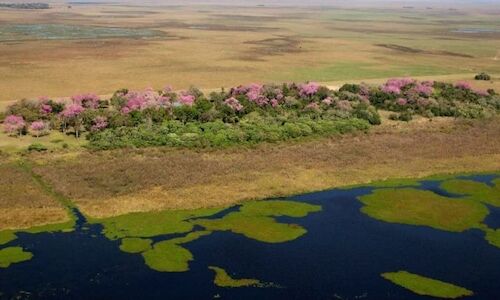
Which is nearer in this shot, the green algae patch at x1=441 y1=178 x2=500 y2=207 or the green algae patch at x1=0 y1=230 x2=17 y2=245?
the green algae patch at x1=0 y1=230 x2=17 y2=245

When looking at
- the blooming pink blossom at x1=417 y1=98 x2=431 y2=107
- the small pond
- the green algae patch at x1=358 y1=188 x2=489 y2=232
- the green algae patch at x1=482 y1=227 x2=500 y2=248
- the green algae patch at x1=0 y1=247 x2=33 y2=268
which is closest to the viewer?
the green algae patch at x1=0 y1=247 x2=33 y2=268

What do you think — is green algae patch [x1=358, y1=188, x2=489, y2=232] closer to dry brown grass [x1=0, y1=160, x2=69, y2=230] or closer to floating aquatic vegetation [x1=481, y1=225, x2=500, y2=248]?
floating aquatic vegetation [x1=481, y1=225, x2=500, y2=248]

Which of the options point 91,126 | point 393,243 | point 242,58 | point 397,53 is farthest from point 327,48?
point 393,243

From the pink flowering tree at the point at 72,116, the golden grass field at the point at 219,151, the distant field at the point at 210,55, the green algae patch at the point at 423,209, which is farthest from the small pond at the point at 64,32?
the green algae patch at the point at 423,209

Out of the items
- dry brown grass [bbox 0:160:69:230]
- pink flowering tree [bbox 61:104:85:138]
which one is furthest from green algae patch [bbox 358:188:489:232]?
pink flowering tree [bbox 61:104:85:138]

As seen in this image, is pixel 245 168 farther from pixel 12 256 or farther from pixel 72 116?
pixel 12 256

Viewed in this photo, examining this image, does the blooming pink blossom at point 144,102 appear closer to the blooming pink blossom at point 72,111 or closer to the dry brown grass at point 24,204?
the blooming pink blossom at point 72,111
